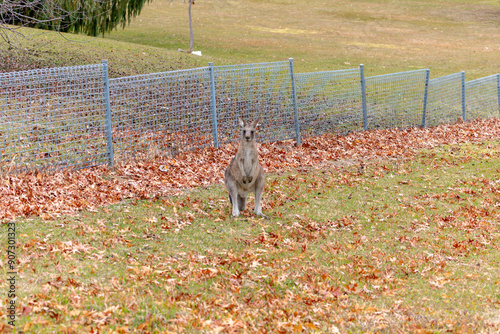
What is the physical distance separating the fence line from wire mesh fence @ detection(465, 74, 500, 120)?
184cm

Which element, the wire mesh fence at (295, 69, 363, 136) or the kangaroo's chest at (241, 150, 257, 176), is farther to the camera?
the wire mesh fence at (295, 69, 363, 136)

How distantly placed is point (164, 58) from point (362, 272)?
18.1m

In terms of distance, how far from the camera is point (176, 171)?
12.0 m

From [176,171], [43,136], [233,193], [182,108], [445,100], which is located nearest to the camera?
[233,193]

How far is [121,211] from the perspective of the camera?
920 cm

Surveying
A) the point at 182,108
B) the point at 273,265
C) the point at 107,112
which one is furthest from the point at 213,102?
the point at 273,265

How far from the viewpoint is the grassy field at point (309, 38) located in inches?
919

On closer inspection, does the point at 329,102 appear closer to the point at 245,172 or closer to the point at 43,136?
the point at 245,172

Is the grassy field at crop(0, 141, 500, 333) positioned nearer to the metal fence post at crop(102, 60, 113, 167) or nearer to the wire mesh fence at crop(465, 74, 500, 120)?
the metal fence post at crop(102, 60, 113, 167)

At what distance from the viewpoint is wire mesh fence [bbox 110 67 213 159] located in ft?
40.7

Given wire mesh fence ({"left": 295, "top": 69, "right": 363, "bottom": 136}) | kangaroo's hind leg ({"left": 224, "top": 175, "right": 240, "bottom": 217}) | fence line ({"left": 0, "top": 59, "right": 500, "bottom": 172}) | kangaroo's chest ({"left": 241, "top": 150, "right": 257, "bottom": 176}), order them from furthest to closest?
wire mesh fence ({"left": 295, "top": 69, "right": 363, "bottom": 136}) < fence line ({"left": 0, "top": 59, "right": 500, "bottom": 172}) < kangaroo's hind leg ({"left": 224, "top": 175, "right": 240, "bottom": 217}) < kangaroo's chest ({"left": 241, "top": 150, "right": 257, "bottom": 176})

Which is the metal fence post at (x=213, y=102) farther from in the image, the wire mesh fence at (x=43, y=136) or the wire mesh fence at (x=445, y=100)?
the wire mesh fence at (x=445, y=100)

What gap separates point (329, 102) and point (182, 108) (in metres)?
5.28

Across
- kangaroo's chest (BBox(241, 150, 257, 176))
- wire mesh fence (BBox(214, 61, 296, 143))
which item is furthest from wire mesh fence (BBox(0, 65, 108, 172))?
kangaroo's chest (BBox(241, 150, 257, 176))
